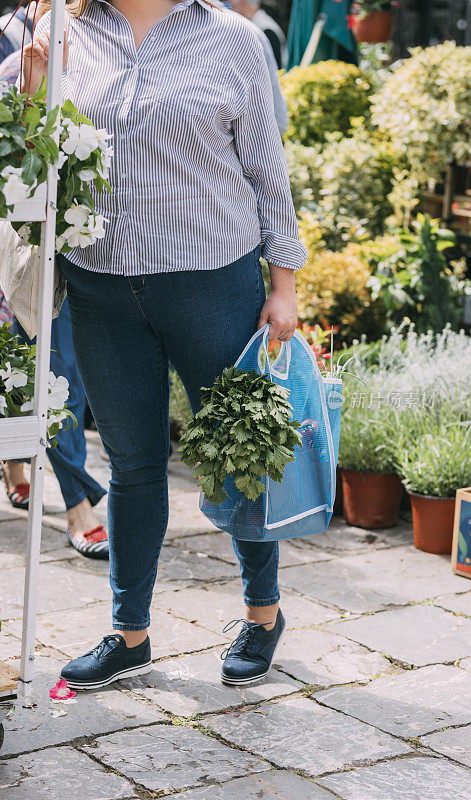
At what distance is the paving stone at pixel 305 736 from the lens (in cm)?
236

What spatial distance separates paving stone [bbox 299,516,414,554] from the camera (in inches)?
151

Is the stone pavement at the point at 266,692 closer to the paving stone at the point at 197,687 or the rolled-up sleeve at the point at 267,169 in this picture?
the paving stone at the point at 197,687

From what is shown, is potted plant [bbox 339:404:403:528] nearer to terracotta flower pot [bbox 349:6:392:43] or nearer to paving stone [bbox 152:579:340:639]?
paving stone [bbox 152:579:340:639]

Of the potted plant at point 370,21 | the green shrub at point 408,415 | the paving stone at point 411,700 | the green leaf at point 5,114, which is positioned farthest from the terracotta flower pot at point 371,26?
the green leaf at point 5,114

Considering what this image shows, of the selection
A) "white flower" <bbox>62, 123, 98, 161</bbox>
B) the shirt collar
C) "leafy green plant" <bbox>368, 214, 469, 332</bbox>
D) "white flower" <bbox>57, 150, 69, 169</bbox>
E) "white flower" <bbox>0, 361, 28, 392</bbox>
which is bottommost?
"white flower" <bbox>0, 361, 28, 392</bbox>

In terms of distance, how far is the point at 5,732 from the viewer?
2.43 m

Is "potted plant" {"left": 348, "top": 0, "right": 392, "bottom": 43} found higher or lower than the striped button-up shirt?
higher

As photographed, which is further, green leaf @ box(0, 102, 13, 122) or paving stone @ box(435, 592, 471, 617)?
paving stone @ box(435, 592, 471, 617)

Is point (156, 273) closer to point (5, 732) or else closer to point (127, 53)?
point (127, 53)

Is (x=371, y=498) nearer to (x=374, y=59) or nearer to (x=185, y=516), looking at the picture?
(x=185, y=516)

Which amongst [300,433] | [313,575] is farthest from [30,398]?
[313,575]

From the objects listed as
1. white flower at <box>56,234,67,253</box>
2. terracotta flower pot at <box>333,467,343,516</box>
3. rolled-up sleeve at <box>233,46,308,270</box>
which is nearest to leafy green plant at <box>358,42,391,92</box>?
terracotta flower pot at <box>333,467,343,516</box>

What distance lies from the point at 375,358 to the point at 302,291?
0.58 meters

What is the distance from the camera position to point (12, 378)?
2.24 metres
